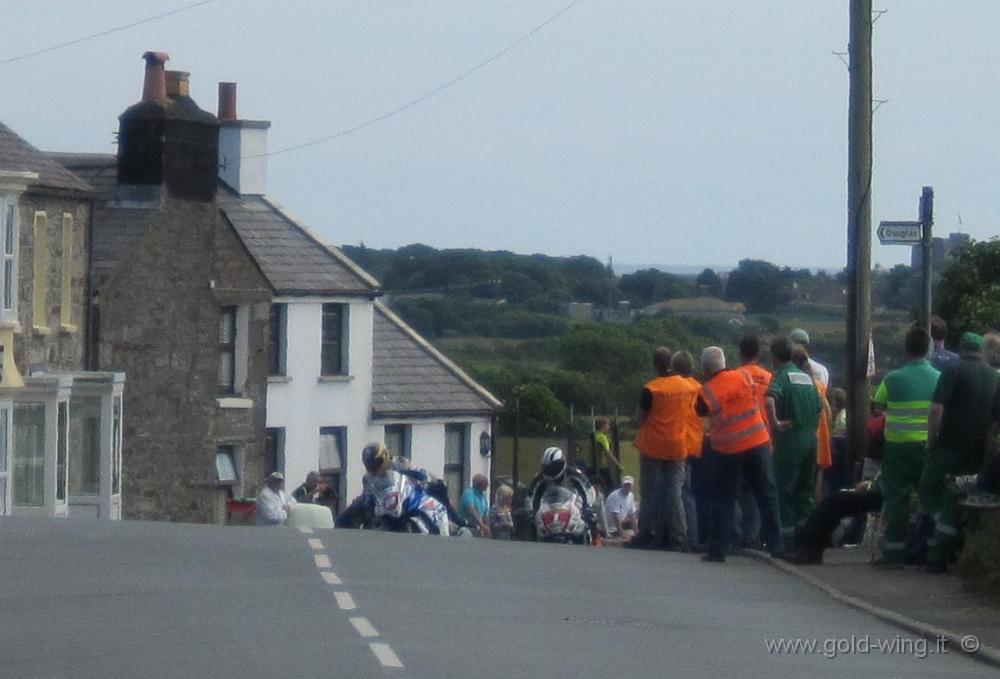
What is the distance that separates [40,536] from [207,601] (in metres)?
6.47

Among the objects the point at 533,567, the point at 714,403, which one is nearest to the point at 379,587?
the point at 533,567

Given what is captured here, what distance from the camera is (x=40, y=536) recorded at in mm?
20281

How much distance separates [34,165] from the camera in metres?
39.9

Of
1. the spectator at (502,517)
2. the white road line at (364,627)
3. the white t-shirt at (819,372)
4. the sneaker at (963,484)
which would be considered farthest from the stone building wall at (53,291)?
the white road line at (364,627)

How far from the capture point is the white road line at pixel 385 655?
11.0 m

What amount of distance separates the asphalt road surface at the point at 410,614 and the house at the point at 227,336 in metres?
23.9

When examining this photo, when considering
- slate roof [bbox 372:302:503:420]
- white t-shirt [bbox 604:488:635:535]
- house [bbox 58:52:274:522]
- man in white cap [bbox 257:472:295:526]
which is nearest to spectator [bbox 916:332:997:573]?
white t-shirt [bbox 604:488:635:535]

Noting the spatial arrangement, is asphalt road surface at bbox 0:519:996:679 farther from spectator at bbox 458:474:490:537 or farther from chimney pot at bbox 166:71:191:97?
chimney pot at bbox 166:71:191:97

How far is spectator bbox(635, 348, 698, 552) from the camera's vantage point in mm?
19922

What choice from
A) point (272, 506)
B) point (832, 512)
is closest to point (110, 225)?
point (272, 506)

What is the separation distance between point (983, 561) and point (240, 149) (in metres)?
37.0

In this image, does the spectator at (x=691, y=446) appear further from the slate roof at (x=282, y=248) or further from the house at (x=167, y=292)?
the slate roof at (x=282, y=248)

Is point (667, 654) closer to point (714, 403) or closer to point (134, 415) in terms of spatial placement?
point (714, 403)
